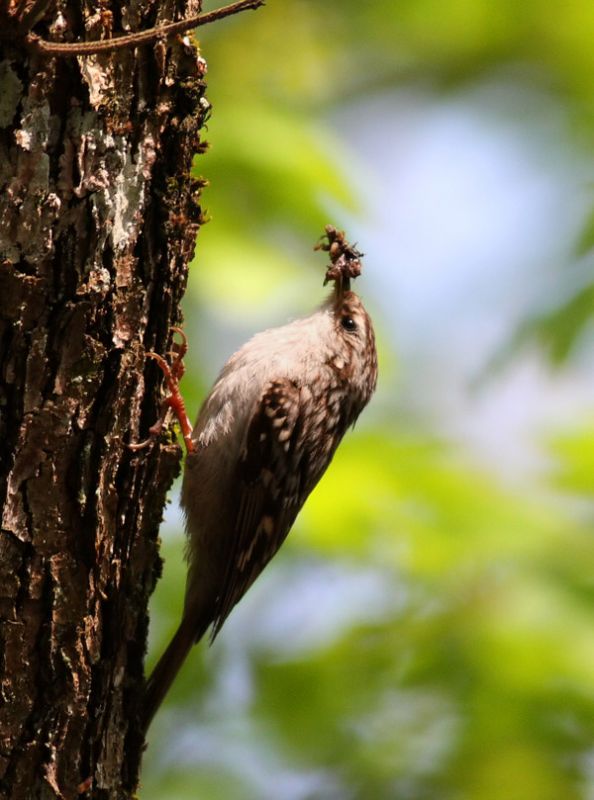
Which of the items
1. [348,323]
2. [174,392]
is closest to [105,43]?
[174,392]

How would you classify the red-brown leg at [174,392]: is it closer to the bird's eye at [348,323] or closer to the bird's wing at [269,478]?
the bird's wing at [269,478]

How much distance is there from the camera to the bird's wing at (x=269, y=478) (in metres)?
3.25

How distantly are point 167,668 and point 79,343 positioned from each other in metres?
1.11

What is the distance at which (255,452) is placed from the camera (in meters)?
3.31

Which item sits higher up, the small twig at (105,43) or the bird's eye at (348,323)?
the bird's eye at (348,323)

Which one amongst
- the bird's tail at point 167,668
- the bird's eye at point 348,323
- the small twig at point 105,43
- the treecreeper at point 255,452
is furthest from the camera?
the bird's eye at point 348,323

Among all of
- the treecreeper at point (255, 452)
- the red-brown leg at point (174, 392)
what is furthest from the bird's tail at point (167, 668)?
the red-brown leg at point (174, 392)

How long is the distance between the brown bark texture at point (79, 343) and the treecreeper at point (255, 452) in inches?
31.1

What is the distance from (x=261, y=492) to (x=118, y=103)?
146cm

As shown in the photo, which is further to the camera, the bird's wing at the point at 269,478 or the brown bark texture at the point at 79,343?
the bird's wing at the point at 269,478

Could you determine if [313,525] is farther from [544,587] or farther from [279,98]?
[279,98]

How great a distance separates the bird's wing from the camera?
3248 millimetres

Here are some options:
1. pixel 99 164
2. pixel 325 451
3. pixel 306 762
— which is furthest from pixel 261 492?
pixel 99 164

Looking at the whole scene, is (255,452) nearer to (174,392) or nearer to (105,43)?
(174,392)
